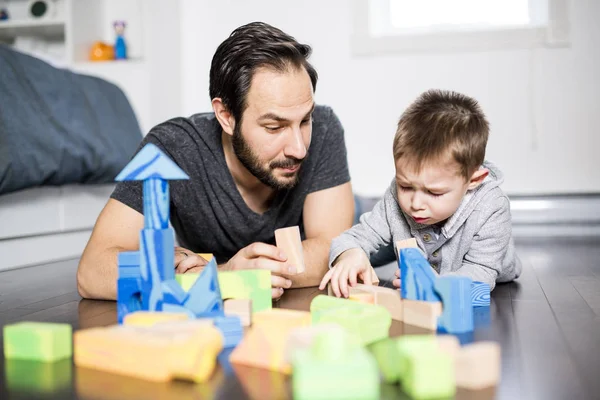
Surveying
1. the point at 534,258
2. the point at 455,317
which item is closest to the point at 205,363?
the point at 455,317

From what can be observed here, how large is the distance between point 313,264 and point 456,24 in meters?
2.61

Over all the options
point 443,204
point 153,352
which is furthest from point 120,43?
point 153,352

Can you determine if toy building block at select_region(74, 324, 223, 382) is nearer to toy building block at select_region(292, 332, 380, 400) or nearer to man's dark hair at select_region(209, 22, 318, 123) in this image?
toy building block at select_region(292, 332, 380, 400)

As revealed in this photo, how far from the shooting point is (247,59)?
1547 millimetres

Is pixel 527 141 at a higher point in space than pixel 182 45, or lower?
lower

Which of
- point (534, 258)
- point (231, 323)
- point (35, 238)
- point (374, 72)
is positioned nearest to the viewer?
point (231, 323)

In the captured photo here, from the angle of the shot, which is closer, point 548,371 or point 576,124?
point 548,371

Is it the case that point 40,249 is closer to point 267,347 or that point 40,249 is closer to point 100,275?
point 100,275

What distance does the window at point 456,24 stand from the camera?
3.41m

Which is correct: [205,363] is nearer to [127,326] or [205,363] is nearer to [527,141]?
[127,326]

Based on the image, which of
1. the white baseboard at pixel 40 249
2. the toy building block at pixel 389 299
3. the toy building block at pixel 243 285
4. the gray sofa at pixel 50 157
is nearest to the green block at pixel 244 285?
the toy building block at pixel 243 285

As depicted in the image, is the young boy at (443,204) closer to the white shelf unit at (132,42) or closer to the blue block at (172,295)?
the blue block at (172,295)

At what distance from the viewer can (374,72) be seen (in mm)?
3666

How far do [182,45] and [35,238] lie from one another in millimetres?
1816
